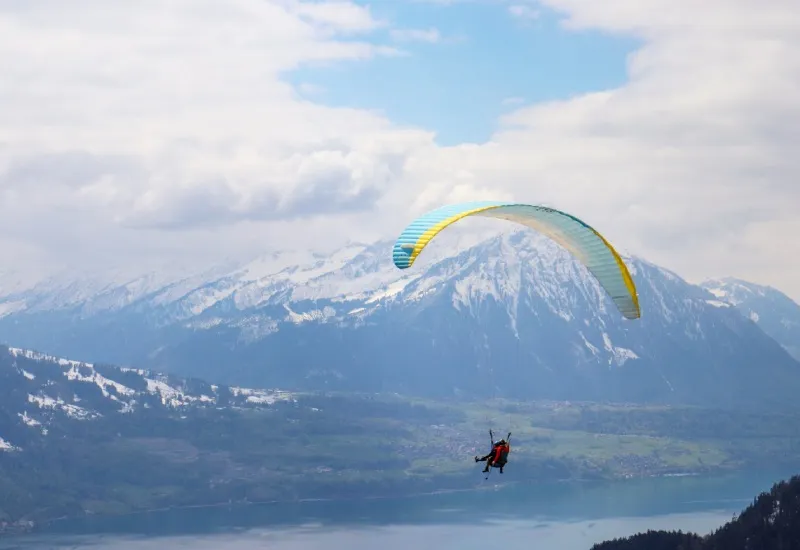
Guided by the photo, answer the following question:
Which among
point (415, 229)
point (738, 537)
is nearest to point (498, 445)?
point (415, 229)

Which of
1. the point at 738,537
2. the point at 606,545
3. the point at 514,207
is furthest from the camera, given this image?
the point at 606,545

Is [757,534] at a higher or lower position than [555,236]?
lower

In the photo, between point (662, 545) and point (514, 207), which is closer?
point (514, 207)

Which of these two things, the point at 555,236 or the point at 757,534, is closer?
the point at 555,236

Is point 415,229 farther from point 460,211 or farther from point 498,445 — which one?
point 498,445

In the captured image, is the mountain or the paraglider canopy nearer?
the paraglider canopy
